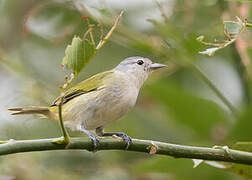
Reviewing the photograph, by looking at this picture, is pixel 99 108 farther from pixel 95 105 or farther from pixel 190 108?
pixel 190 108

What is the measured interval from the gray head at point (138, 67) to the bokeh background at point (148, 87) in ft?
0.24

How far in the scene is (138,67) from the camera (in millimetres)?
3141

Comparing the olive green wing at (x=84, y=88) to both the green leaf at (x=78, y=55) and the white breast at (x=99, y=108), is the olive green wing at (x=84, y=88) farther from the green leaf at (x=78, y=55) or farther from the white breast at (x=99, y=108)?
the green leaf at (x=78, y=55)

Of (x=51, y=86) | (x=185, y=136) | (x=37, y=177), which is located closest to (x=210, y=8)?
(x=185, y=136)

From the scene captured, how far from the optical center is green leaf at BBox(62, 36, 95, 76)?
148cm

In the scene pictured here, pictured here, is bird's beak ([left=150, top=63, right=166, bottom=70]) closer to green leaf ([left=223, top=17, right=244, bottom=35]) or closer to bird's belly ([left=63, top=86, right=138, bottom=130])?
bird's belly ([left=63, top=86, right=138, bottom=130])

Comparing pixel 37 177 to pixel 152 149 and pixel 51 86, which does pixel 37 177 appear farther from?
pixel 152 149

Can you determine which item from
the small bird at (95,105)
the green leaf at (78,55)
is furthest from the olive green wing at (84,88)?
the green leaf at (78,55)

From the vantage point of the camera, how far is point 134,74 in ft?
10.0

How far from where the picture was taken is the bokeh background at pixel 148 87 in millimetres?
2502

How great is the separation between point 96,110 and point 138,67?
65cm

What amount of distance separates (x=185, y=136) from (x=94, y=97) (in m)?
0.58

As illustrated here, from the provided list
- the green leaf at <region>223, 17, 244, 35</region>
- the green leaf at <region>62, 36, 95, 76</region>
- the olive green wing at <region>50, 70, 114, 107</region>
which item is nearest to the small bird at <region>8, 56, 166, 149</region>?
the olive green wing at <region>50, 70, 114, 107</region>

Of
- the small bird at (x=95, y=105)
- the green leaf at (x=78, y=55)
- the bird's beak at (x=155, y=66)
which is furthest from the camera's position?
the bird's beak at (x=155, y=66)
